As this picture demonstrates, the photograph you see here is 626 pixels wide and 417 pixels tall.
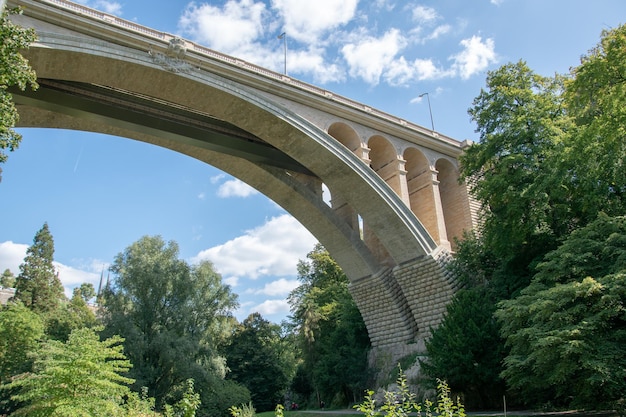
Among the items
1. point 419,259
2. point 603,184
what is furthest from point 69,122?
point 603,184

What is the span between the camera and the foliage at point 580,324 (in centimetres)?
948

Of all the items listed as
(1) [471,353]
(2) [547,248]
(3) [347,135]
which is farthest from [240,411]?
(3) [347,135]

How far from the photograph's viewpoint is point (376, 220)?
1925 centimetres

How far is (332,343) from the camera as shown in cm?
2489

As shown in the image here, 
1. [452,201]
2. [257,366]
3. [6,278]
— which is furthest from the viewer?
[6,278]

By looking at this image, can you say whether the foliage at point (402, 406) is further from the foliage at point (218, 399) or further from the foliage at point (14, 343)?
the foliage at point (14, 343)

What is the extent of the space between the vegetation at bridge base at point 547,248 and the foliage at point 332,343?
6.61m

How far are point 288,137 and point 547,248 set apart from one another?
9918 millimetres

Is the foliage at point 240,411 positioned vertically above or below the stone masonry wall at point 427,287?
below

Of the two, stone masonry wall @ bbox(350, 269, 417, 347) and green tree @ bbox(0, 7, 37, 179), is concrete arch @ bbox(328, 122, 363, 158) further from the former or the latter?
green tree @ bbox(0, 7, 37, 179)

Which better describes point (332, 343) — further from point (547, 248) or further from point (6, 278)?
point (6, 278)

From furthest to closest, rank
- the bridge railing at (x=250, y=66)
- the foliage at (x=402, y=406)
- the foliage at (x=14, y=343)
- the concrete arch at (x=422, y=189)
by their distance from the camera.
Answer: the foliage at (x=14, y=343) < the concrete arch at (x=422, y=189) < the bridge railing at (x=250, y=66) < the foliage at (x=402, y=406)

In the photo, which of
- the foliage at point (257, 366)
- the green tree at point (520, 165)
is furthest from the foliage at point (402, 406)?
the foliage at point (257, 366)

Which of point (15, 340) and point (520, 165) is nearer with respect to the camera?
point (520, 165)
